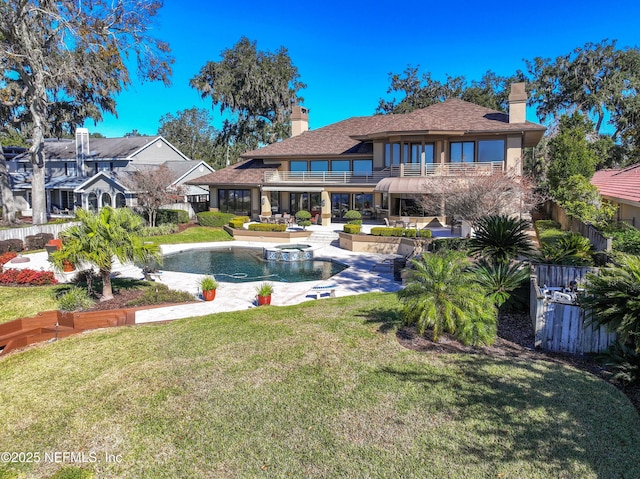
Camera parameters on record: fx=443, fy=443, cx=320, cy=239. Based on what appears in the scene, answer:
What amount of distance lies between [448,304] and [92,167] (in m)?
49.4

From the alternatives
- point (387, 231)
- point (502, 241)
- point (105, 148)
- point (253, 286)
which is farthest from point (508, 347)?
point (105, 148)

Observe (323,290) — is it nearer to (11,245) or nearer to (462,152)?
(11,245)

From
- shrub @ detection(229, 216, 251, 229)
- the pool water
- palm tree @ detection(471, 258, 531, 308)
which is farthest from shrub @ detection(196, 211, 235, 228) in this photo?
palm tree @ detection(471, 258, 531, 308)

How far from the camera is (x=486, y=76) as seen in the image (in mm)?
62781

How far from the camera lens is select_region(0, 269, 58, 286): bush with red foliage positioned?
18.8 meters

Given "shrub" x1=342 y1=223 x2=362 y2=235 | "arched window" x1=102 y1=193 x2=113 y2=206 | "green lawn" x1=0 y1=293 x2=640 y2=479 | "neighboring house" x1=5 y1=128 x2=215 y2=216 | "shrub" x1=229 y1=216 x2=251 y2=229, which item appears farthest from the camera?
"neighboring house" x1=5 y1=128 x2=215 y2=216

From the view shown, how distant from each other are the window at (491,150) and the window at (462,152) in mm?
585

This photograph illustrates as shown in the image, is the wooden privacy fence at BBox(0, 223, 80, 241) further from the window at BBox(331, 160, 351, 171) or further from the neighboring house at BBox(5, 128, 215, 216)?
the window at BBox(331, 160, 351, 171)

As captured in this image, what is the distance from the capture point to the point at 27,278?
61.8 feet

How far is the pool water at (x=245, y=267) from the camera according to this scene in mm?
22203

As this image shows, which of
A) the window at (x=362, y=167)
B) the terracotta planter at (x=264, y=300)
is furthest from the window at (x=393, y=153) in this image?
the terracotta planter at (x=264, y=300)

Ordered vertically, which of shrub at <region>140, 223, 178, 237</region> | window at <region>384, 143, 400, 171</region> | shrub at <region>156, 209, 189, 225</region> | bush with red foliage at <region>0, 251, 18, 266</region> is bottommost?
bush with red foliage at <region>0, 251, 18, 266</region>

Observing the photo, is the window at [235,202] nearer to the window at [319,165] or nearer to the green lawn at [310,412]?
the window at [319,165]

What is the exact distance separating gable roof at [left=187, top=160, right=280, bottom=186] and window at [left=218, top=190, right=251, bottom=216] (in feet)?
4.81
